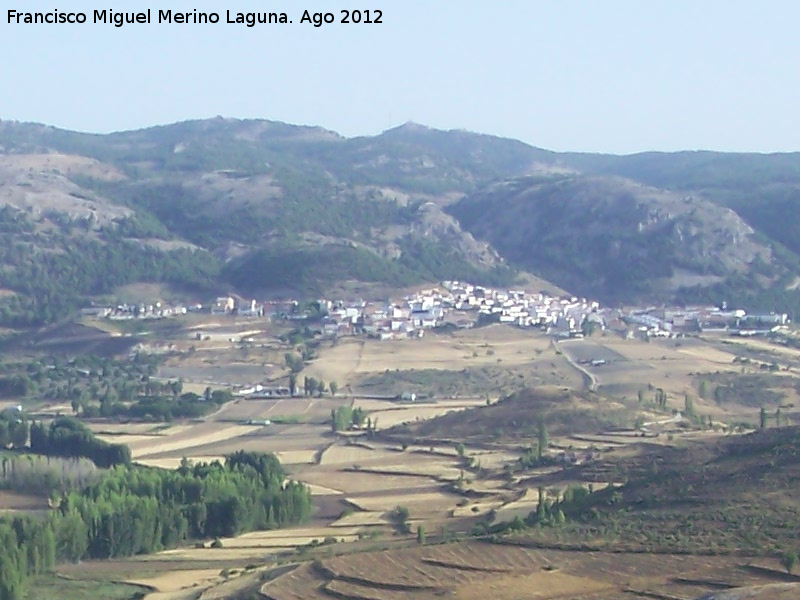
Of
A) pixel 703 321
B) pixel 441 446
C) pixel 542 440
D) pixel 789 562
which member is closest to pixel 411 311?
pixel 703 321

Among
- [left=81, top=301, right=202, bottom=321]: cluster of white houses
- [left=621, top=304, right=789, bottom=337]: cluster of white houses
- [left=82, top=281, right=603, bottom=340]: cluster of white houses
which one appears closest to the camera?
[left=82, top=281, right=603, bottom=340]: cluster of white houses

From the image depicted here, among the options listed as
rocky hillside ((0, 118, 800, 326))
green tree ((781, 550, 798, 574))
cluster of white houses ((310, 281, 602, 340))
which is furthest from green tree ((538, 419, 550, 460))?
rocky hillside ((0, 118, 800, 326))

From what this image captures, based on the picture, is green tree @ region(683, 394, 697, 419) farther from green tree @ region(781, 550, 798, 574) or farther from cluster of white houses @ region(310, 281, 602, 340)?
green tree @ region(781, 550, 798, 574)

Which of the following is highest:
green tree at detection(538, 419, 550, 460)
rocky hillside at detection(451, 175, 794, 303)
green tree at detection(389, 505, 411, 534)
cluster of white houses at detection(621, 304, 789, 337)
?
rocky hillside at detection(451, 175, 794, 303)

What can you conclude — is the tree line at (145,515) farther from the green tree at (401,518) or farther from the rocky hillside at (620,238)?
the rocky hillside at (620,238)

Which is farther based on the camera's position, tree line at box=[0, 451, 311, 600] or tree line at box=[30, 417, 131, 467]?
tree line at box=[30, 417, 131, 467]

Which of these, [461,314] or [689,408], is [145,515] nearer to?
[689,408]

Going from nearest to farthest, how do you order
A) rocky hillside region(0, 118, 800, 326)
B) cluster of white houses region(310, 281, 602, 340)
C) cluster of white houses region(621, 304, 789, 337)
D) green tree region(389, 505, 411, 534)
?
green tree region(389, 505, 411, 534)
cluster of white houses region(310, 281, 602, 340)
cluster of white houses region(621, 304, 789, 337)
rocky hillside region(0, 118, 800, 326)
